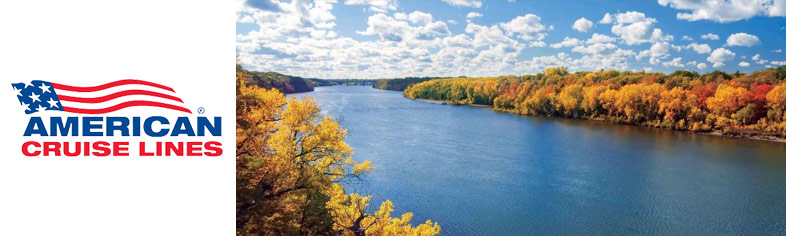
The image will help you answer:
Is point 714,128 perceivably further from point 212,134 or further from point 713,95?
point 212,134

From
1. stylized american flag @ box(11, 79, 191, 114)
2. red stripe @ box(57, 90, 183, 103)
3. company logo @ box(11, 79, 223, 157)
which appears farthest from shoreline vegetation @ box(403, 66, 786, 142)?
stylized american flag @ box(11, 79, 191, 114)

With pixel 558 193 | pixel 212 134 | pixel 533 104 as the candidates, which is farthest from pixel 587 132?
pixel 212 134

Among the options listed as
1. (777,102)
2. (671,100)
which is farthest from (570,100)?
(777,102)

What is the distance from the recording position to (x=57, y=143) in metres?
4.57

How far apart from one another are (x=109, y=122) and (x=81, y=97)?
331mm

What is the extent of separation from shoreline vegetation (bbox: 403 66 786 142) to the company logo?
151 ft

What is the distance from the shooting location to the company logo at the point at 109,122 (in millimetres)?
4562

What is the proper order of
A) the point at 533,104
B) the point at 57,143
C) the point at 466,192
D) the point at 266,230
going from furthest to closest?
the point at 533,104 → the point at 466,192 → the point at 266,230 → the point at 57,143

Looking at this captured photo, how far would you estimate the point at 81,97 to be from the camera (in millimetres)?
4594

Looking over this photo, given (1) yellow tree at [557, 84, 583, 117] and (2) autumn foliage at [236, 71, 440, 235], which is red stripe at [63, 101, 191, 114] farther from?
(1) yellow tree at [557, 84, 583, 117]

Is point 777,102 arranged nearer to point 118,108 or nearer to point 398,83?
point 118,108

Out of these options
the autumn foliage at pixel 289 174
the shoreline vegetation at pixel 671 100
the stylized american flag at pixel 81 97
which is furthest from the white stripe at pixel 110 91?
the shoreline vegetation at pixel 671 100

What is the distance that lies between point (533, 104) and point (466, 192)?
42.0m

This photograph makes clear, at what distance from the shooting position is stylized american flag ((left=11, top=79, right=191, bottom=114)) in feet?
15.0
